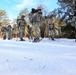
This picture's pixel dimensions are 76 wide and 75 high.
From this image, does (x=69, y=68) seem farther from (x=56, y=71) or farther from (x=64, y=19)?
(x=64, y=19)

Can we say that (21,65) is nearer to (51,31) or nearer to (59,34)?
(51,31)

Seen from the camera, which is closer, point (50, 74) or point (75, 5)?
point (50, 74)

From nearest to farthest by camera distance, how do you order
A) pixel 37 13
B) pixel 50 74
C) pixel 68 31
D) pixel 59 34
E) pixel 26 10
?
pixel 50 74, pixel 37 13, pixel 68 31, pixel 59 34, pixel 26 10

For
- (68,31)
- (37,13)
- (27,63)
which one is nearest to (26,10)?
(68,31)

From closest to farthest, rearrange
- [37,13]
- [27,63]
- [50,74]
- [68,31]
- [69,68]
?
[50,74], [69,68], [27,63], [37,13], [68,31]

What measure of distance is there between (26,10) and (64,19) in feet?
108

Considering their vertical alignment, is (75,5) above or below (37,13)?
above

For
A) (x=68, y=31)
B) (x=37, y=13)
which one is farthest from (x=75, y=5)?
(x=37, y=13)

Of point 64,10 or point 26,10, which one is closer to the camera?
point 64,10

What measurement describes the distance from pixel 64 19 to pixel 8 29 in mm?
8266

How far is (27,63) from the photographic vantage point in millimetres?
5137

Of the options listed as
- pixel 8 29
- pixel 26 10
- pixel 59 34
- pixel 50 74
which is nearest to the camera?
pixel 50 74

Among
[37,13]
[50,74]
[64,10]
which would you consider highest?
[64,10]

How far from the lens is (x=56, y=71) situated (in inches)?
175
